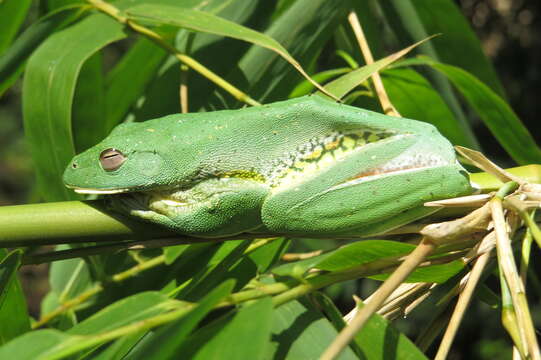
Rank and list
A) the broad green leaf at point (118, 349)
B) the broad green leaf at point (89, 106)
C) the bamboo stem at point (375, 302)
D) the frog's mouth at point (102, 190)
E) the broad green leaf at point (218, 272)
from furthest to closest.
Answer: the broad green leaf at point (89, 106) < the frog's mouth at point (102, 190) < the broad green leaf at point (218, 272) < the broad green leaf at point (118, 349) < the bamboo stem at point (375, 302)

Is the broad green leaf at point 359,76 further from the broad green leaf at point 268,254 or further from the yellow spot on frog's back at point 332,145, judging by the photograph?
the broad green leaf at point 268,254

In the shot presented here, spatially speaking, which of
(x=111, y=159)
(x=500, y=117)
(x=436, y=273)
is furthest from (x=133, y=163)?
(x=500, y=117)

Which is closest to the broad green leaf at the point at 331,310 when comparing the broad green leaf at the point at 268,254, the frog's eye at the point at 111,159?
the broad green leaf at the point at 268,254

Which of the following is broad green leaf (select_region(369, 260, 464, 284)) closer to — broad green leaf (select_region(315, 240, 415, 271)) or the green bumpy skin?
broad green leaf (select_region(315, 240, 415, 271))

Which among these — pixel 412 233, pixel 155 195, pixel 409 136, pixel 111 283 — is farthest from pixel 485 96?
pixel 111 283

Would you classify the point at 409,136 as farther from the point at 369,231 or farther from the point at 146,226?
the point at 146,226

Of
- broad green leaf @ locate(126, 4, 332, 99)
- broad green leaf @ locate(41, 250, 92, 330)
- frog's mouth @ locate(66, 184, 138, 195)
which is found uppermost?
broad green leaf @ locate(126, 4, 332, 99)

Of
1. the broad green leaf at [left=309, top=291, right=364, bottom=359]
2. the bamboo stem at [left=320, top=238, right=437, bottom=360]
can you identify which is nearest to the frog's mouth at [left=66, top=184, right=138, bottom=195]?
the broad green leaf at [left=309, top=291, right=364, bottom=359]
